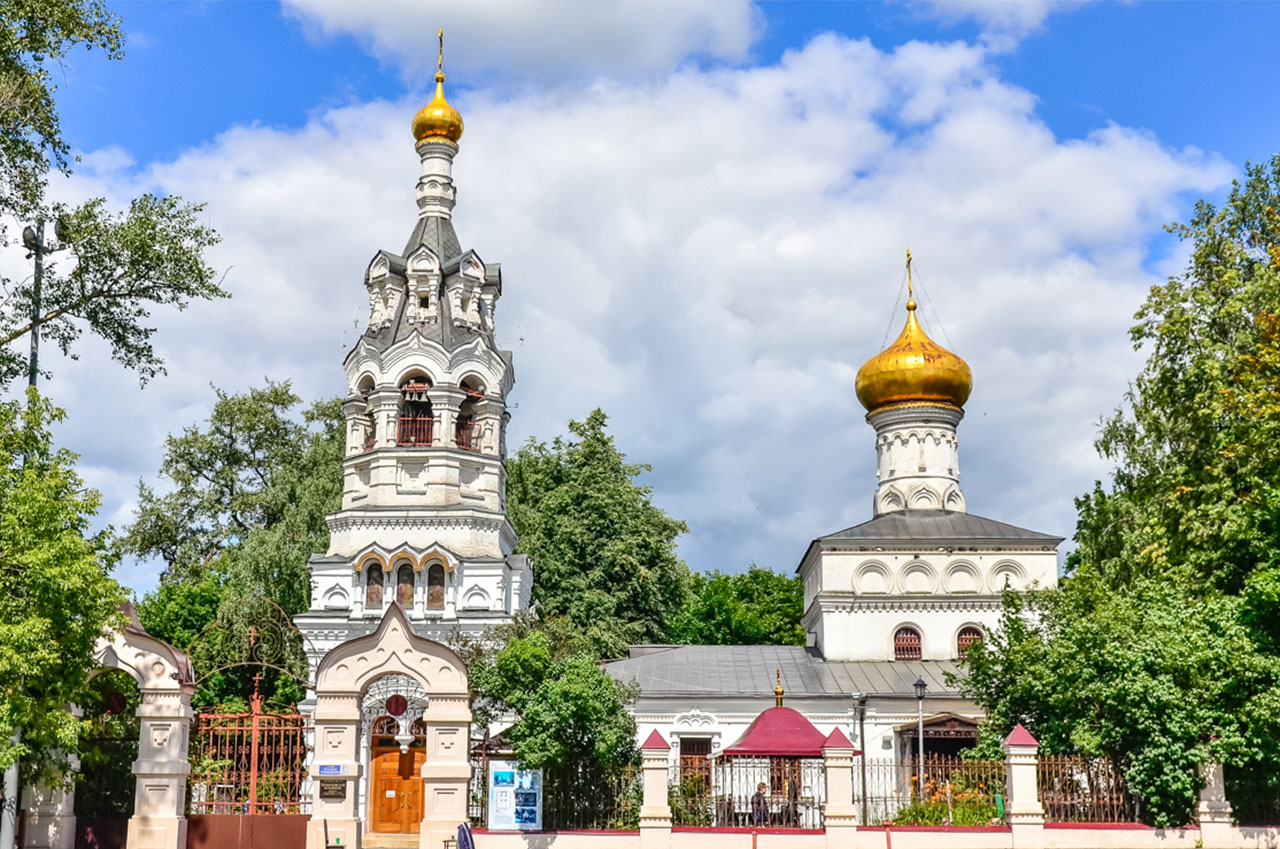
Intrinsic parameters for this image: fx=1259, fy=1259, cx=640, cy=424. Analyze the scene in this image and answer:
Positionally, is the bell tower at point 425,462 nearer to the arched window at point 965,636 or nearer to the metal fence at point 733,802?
the metal fence at point 733,802

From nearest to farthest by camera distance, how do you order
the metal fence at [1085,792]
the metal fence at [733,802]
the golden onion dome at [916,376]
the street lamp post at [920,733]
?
1. the metal fence at [1085,792]
2. the metal fence at [733,802]
3. the street lamp post at [920,733]
4. the golden onion dome at [916,376]

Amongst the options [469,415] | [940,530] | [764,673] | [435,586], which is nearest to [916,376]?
[940,530]

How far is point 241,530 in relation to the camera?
42.2 m

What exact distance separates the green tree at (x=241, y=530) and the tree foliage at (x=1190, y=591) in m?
17.7

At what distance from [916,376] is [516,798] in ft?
64.7

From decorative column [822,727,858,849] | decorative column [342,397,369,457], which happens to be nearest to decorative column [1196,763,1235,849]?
decorative column [822,727,858,849]

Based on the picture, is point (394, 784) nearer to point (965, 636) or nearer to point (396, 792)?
point (396, 792)

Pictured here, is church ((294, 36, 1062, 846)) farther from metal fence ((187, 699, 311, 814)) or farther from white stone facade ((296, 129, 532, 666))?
metal fence ((187, 699, 311, 814))

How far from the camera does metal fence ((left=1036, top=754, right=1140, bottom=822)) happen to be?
1841 cm

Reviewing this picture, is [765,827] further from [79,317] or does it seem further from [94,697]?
[79,317]

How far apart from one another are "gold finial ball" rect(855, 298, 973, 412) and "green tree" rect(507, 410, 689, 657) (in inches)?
309

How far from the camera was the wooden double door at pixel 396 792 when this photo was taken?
23.0 metres

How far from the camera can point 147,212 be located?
18.6 meters

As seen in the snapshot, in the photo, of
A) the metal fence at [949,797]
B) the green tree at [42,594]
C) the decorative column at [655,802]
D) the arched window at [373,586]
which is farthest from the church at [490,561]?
the green tree at [42,594]
